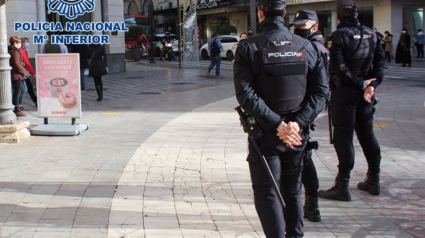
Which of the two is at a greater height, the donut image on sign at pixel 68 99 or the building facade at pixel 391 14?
the building facade at pixel 391 14

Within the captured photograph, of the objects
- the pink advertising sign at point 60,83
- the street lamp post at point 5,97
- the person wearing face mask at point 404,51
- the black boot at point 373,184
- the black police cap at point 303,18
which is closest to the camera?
the black police cap at point 303,18

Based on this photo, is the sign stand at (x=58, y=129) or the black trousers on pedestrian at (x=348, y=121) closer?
the black trousers on pedestrian at (x=348, y=121)

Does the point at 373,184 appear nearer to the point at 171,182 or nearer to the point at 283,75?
the point at 171,182

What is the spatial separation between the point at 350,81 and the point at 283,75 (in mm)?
1853

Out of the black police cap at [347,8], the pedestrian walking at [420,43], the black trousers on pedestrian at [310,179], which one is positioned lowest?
the black trousers on pedestrian at [310,179]

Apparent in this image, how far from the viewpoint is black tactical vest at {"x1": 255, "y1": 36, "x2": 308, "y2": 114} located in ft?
12.7

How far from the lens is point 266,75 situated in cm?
388

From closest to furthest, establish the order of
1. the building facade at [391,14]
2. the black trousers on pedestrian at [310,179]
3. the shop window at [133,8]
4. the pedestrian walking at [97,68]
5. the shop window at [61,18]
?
the black trousers on pedestrian at [310,179]
the pedestrian walking at [97,68]
the shop window at [61,18]
the building facade at [391,14]
the shop window at [133,8]

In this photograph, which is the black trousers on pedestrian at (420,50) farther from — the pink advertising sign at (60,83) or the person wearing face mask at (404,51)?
the pink advertising sign at (60,83)

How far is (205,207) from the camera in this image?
5.61 m

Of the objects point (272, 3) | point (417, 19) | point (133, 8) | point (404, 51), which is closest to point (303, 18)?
point (272, 3)

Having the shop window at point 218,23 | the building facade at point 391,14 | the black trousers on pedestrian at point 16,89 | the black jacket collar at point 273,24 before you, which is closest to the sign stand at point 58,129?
the black trousers on pedestrian at point 16,89

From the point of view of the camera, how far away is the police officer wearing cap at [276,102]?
12.6ft

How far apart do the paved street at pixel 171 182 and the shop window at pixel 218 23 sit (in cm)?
3800
